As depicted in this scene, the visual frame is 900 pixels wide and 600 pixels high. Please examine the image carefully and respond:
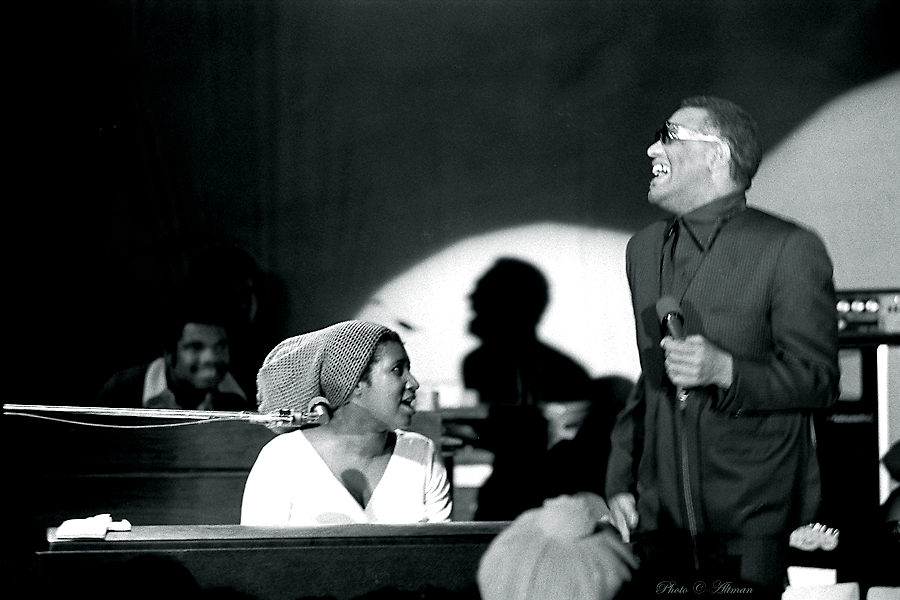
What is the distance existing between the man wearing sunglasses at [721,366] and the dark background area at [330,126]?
195 centimetres

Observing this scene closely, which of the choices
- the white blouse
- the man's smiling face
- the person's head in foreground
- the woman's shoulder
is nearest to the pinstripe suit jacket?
the man's smiling face

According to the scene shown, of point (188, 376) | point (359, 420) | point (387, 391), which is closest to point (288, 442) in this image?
point (359, 420)

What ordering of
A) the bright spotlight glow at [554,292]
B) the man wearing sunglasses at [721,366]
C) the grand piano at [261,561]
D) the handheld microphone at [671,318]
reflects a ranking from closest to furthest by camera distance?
the grand piano at [261,561] < the handheld microphone at [671,318] < the man wearing sunglasses at [721,366] < the bright spotlight glow at [554,292]

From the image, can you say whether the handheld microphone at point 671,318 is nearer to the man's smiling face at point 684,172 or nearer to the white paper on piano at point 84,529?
the man's smiling face at point 684,172

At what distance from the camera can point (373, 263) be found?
189 inches

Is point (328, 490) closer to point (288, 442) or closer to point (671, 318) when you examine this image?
point (288, 442)

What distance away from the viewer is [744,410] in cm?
241

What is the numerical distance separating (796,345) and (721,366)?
0.26 m

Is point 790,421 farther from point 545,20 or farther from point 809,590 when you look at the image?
point 545,20

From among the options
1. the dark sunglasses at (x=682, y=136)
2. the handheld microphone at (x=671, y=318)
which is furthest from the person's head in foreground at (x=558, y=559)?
the dark sunglasses at (x=682, y=136)

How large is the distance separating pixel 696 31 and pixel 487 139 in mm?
1014

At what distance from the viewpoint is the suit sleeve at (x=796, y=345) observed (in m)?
2.37

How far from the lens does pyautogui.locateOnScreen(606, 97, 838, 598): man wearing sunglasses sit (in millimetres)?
2354

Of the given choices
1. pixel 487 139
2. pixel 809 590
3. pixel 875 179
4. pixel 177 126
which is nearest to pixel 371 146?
pixel 487 139
